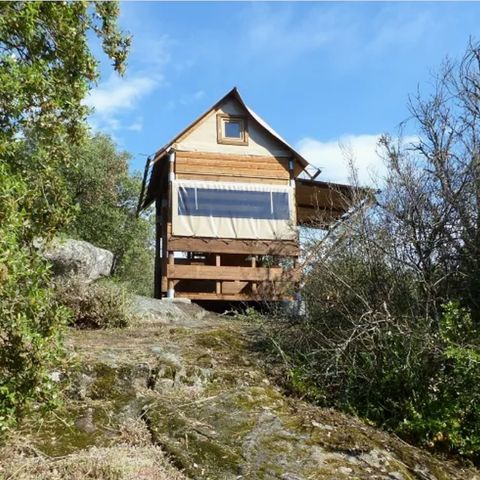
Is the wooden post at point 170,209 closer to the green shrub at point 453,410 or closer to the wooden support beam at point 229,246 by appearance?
the wooden support beam at point 229,246

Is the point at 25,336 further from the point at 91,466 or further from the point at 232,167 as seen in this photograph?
the point at 232,167

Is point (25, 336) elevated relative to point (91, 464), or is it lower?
elevated

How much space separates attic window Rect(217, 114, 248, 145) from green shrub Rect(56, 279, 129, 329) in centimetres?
716

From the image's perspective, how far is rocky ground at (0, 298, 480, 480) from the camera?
4.50m

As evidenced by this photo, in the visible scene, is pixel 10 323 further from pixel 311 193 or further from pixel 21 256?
pixel 311 193

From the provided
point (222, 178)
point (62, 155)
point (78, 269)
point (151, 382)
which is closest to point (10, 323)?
point (62, 155)

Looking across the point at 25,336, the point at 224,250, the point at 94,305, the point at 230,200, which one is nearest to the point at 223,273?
the point at 224,250

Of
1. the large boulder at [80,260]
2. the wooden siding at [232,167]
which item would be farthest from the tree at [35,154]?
the wooden siding at [232,167]

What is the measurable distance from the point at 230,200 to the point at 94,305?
6.38 m

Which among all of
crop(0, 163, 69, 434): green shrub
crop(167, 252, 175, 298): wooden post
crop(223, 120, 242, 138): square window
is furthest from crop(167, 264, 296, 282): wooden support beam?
crop(0, 163, 69, 434): green shrub

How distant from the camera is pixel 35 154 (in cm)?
437

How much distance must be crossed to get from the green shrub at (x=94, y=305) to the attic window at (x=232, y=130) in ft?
23.5

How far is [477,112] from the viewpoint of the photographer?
7793mm

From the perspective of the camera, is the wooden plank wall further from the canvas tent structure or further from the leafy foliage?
the leafy foliage
